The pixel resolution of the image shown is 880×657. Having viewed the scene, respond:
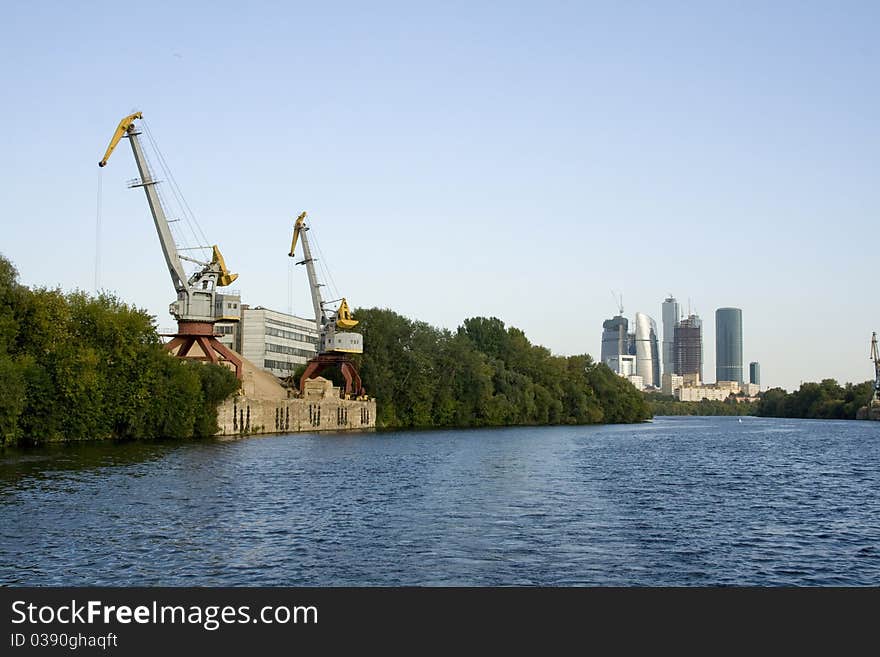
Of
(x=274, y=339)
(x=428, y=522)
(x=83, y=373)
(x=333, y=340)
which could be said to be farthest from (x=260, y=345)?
(x=428, y=522)

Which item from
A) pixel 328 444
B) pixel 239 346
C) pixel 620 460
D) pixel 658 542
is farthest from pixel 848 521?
pixel 239 346

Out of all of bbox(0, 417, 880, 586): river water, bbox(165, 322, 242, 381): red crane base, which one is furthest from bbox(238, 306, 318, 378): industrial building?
bbox(0, 417, 880, 586): river water

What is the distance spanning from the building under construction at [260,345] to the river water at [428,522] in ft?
116

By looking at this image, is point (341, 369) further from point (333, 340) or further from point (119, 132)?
point (119, 132)

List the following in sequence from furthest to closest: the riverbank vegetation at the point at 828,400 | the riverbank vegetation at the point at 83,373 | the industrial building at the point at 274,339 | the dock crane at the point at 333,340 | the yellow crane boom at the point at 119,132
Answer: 1. the riverbank vegetation at the point at 828,400
2. the industrial building at the point at 274,339
3. the dock crane at the point at 333,340
4. the yellow crane boom at the point at 119,132
5. the riverbank vegetation at the point at 83,373

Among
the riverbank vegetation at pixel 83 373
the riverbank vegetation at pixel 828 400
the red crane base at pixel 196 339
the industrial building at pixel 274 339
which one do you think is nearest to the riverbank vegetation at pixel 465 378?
the industrial building at pixel 274 339

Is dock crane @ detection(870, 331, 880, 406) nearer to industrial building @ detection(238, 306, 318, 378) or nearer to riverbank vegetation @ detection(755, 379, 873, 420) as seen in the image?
riverbank vegetation @ detection(755, 379, 873, 420)

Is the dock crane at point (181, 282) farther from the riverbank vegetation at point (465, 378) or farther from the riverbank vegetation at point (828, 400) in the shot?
the riverbank vegetation at point (828, 400)

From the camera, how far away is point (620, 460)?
175 feet

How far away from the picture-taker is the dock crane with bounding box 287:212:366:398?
4107 inches

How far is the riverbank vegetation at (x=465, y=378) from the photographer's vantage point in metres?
110

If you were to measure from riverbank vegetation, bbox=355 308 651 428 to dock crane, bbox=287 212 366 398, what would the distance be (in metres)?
2.32

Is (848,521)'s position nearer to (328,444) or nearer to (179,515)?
(179,515)

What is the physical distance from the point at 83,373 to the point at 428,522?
1501 inches
